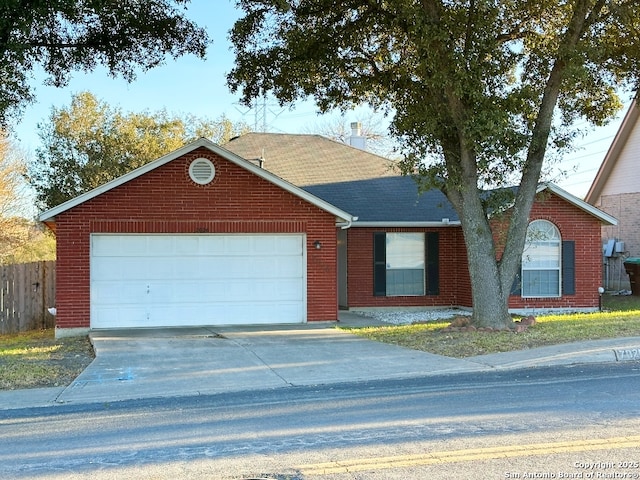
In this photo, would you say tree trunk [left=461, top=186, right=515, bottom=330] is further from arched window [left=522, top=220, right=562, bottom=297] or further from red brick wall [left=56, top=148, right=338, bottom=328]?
arched window [left=522, top=220, right=562, bottom=297]

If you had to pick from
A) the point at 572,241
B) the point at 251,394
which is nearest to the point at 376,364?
the point at 251,394

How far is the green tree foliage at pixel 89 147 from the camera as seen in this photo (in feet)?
83.7

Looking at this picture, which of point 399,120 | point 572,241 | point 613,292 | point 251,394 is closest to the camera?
point 251,394

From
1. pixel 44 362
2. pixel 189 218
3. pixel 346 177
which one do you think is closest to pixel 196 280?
pixel 189 218

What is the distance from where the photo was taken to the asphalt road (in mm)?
5477

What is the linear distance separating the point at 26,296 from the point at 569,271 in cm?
1518

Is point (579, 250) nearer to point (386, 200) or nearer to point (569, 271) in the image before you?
point (569, 271)

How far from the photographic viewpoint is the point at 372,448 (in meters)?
6.01

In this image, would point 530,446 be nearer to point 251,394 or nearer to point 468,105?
point 251,394

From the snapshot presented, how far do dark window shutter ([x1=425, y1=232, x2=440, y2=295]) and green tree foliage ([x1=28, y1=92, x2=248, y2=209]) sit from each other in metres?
13.5

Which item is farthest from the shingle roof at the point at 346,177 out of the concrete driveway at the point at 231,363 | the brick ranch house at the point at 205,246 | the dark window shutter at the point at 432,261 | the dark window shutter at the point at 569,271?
the concrete driveway at the point at 231,363

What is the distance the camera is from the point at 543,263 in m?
18.7

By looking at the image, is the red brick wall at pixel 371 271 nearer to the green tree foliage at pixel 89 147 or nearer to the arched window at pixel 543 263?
the arched window at pixel 543 263

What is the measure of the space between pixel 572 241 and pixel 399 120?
766 centimetres
